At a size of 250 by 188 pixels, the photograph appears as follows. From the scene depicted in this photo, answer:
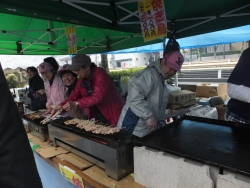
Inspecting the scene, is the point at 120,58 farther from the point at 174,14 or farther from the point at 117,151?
the point at 117,151

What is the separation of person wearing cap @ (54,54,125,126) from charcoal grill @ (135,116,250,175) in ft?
3.14

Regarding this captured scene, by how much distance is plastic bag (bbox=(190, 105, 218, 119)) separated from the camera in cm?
323

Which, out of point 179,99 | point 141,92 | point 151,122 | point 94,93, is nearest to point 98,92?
point 94,93

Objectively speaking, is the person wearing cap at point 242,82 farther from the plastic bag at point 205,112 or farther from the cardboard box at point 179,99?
the cardboard box at point 179,99

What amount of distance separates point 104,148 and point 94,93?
95 cm

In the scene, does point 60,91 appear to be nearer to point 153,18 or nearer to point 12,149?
point 153,18

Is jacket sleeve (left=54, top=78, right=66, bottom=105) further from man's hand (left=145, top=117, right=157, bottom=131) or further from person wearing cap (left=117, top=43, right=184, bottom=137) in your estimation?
man's hand (left=145, top=117, right=157, bottom=131)

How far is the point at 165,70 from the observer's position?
188 cm

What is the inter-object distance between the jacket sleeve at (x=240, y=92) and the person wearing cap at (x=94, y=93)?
124cm

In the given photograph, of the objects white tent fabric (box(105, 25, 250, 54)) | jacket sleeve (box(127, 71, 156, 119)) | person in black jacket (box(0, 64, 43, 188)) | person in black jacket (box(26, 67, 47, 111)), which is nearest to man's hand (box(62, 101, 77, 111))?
jacket sleeve (box(127, 71, 156, 119))

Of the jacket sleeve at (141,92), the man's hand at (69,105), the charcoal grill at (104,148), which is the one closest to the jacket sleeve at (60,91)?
the man's hand at (69,105)

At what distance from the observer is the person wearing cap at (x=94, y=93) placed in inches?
79.3

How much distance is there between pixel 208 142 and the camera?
Result: 1.09m

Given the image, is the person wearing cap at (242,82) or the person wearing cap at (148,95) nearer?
the person wearing cap at (242,82)
